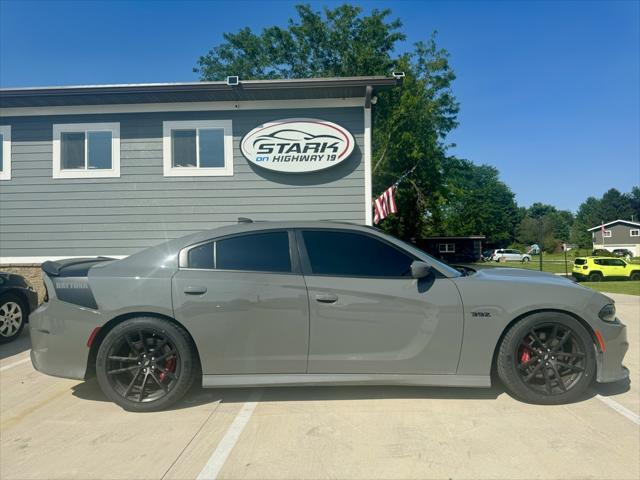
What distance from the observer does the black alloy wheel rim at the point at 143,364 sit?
11.0 feet

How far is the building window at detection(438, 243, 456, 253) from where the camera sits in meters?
39.4

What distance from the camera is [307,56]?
26.9 metres

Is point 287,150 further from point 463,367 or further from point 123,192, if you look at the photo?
point 463,367

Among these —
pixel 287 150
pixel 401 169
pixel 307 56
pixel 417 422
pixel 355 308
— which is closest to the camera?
pixel 417 422

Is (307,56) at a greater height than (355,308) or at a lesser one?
greater

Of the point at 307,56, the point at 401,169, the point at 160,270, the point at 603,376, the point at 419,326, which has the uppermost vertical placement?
the point at 307,56

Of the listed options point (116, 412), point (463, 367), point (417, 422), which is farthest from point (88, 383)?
point (463, 367)

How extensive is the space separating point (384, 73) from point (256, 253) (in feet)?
78.5

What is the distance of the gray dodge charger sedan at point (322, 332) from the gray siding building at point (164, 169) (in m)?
4.97

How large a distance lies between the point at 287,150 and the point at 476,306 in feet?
18.8

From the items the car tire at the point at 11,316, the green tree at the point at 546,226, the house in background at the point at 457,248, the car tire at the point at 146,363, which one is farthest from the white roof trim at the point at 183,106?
the green tree at the point at 546,226

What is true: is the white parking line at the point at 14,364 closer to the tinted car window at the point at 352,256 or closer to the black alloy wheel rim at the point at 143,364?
the black alloy wheel rim at the point at 143,364

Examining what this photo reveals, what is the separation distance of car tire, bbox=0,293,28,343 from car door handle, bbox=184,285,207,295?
153 inches

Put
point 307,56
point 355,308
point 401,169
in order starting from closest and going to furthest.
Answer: point 355,308 < point 401,169 < point 307,56
